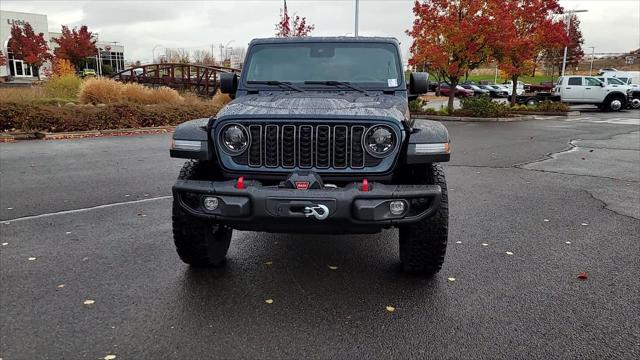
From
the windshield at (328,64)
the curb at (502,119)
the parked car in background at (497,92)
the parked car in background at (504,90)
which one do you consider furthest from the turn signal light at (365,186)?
the parked car in background at (504,90)

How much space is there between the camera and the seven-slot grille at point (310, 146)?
10.8ft

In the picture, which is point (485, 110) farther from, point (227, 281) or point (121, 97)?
point (227, 281)

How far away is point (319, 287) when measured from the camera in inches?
146

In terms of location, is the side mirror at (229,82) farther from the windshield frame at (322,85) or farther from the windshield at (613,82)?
the windshield at (613,82)

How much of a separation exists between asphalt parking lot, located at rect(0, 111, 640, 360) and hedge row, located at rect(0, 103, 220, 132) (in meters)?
7.71

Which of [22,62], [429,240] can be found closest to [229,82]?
[429,240]

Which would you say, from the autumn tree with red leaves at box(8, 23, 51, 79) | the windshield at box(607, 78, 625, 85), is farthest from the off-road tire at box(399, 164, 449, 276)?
the autumn tree with red leaves at box(8, 23, 51, 79)

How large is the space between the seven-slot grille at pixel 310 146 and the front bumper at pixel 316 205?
208 millimetres

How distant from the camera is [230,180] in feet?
11.3

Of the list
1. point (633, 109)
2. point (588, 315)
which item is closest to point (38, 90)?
point (588, 315)

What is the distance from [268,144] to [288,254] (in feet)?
4.70

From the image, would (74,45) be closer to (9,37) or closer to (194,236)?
(9,37)

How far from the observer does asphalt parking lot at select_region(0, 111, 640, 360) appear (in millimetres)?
2910

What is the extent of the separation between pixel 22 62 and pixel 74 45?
13.2 meters
